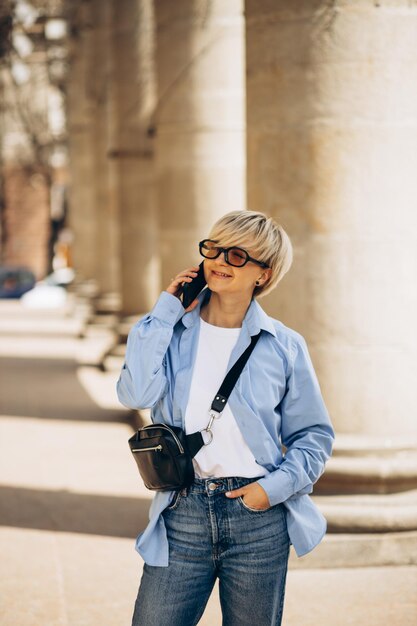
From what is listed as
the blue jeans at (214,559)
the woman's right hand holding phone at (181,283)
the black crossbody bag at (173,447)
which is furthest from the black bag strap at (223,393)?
the woman's right hand holding phone at (181,283)

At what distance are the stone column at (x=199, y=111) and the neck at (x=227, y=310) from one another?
6938mm

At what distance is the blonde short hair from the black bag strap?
0.31 metres

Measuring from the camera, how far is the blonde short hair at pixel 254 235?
3.60 m

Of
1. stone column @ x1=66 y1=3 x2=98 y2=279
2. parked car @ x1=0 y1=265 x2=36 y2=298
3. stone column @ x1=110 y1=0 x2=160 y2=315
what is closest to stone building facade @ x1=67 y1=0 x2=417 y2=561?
stone column @ x1=110 y1=0 x2=160 y2=315

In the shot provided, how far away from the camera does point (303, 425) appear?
12.1 ft

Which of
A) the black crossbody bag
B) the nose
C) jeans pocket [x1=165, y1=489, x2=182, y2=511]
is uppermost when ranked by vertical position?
the nose

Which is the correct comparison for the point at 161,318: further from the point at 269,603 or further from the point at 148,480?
the point at 269,603

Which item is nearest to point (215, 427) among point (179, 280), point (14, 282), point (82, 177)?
point (179, 280)

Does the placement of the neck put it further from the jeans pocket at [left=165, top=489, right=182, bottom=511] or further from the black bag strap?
the jeans pocket at [left=165, top=489, right=182, bottom=511]

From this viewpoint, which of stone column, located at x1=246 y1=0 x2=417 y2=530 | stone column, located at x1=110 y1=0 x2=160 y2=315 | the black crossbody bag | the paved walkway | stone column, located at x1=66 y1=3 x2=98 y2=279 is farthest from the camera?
stone column, located at x1=66 y1=3 x2=98 y2=279

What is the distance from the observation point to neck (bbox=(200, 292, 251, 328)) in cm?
373

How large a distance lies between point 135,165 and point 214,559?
12445 millimetres

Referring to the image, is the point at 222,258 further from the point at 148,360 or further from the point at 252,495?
the point at 252,495

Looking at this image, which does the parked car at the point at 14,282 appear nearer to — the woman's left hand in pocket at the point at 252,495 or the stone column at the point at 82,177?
the stone column at the point at 82,177
